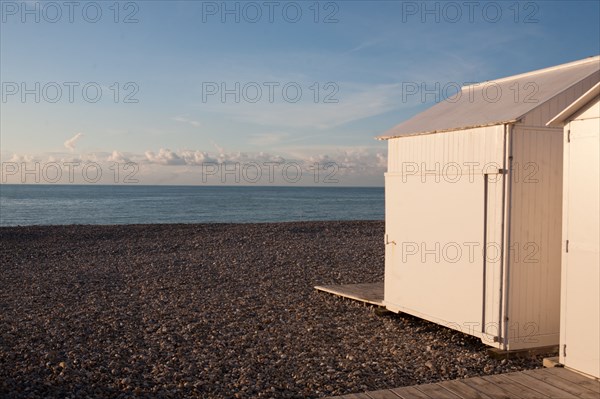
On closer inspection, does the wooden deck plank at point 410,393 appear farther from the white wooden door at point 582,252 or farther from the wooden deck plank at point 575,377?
the white wooden door at point 582,252

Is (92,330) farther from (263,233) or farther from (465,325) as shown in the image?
(263,233)

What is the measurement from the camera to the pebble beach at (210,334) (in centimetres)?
610

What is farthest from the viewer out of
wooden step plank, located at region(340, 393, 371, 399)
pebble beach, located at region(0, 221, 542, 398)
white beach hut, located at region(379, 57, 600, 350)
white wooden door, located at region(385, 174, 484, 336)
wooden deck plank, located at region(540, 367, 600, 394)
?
white wooden door, located at region(385, 174, 484, 336)

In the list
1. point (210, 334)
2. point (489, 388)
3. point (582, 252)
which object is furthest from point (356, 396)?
point (210, 334)

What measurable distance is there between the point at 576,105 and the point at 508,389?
115 inches

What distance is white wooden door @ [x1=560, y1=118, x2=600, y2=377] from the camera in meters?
5.59

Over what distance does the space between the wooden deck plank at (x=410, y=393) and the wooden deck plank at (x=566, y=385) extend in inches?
50.9

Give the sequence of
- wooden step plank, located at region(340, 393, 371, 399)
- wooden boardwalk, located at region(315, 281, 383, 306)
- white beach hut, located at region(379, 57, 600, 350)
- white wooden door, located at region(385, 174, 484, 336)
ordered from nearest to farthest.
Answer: wooden step plank, located at region(340, 393, 371, 399)
white beach hut, located at region(379, 57, 600, 350)
white wooden door, located at region(385, 174, 484, 336)
wooden boardwalk, located at region(315, 281, 383, 306)

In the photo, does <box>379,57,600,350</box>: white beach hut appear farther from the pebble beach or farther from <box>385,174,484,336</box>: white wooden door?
the pebble beach

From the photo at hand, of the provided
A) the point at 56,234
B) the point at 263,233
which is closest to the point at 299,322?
the point at 263,233

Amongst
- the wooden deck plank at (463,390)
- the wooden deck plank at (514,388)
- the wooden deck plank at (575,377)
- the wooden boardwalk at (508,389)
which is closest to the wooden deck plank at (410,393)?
the wooden boardwalk at (508,389)

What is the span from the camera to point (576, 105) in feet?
19.0

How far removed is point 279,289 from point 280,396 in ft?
19.0

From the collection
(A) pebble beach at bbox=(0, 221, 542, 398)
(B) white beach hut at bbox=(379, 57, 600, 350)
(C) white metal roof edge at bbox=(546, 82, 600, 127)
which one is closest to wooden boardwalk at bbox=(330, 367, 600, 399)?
(A) pebble beach at bbox=(0, 221, 542, 398)
